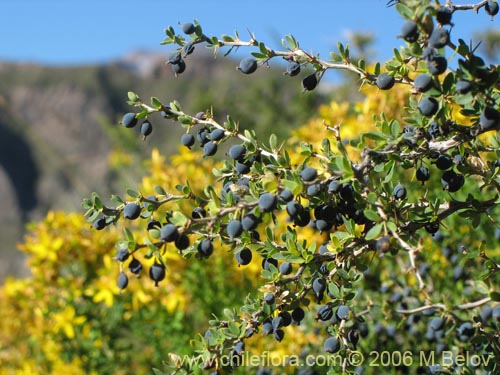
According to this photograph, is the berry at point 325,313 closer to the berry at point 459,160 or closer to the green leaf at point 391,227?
the green leaf at point 391,227

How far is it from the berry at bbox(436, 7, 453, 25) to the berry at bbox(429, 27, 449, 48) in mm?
41

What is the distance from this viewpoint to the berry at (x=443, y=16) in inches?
49.0

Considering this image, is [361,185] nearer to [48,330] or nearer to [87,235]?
[87,235]

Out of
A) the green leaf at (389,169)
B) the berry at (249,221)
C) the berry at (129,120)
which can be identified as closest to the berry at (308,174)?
the berry at (249,221)

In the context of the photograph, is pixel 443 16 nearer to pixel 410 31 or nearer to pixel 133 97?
pixel 410 31

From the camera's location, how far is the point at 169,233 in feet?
3.98

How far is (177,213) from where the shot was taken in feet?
4.05

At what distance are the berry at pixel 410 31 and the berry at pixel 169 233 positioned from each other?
1.98 ft

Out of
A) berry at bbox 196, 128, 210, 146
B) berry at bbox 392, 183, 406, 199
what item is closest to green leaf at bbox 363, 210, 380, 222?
berry at bbox 392, 183, 406, 199

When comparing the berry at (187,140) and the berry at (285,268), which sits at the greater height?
the berry at (187,140)

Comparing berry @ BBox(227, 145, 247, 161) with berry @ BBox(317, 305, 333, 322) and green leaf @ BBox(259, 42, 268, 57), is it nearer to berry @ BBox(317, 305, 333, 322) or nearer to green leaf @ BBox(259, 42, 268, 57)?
green leaf @ BBox(259, 42, 268, 57)

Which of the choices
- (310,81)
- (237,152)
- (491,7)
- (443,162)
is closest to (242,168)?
(237,152)

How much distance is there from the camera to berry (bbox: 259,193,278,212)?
121 cm

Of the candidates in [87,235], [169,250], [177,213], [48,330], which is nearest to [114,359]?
[48,330]
